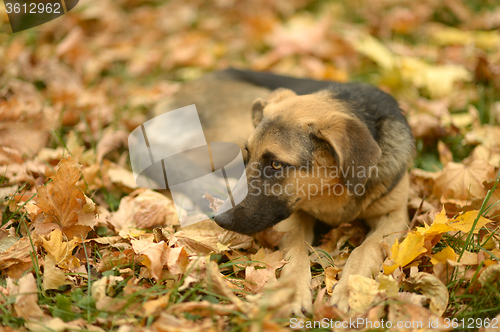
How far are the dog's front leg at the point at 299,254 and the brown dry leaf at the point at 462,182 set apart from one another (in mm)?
1222

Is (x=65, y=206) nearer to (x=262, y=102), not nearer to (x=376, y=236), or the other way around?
(x=262, y=102)

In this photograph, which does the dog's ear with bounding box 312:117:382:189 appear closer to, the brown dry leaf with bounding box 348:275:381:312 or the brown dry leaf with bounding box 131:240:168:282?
the brown dry leaf with bounding box 348:275:381:312

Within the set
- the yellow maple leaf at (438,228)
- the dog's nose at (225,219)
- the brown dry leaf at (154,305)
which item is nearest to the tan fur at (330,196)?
the yellow maple leaf at (438,228)

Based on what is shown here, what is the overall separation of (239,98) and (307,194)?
6.32ft

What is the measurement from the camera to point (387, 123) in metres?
3.42

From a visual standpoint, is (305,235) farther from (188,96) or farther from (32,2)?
(32,2)

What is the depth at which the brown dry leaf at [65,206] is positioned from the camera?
9.37ft

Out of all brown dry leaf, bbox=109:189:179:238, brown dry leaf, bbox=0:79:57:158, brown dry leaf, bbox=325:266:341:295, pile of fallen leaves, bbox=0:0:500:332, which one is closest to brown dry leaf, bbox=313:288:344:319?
pile of fallen leaves, bbox=0:0:500:332

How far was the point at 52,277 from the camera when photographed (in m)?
2.46

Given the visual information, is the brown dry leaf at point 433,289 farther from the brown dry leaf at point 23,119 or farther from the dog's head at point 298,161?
the brown dry leaf at point 23,119

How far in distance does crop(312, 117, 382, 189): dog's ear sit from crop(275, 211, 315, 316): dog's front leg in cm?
67

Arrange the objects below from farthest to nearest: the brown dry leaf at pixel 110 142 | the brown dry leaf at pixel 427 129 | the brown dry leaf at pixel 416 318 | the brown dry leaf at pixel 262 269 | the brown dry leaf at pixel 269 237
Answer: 1. the brown dry leaf at pixel 427 129
2. the brown dry leaf at pixel 110 142
3. the brown dry leaf at pixel 269 237
4. the brown dry leaf at pixel 262 269
5. the brown dry leaf at pixel 416 318

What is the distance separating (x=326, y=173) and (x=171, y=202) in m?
1.50

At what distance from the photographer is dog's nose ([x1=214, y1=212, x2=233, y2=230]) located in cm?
292
